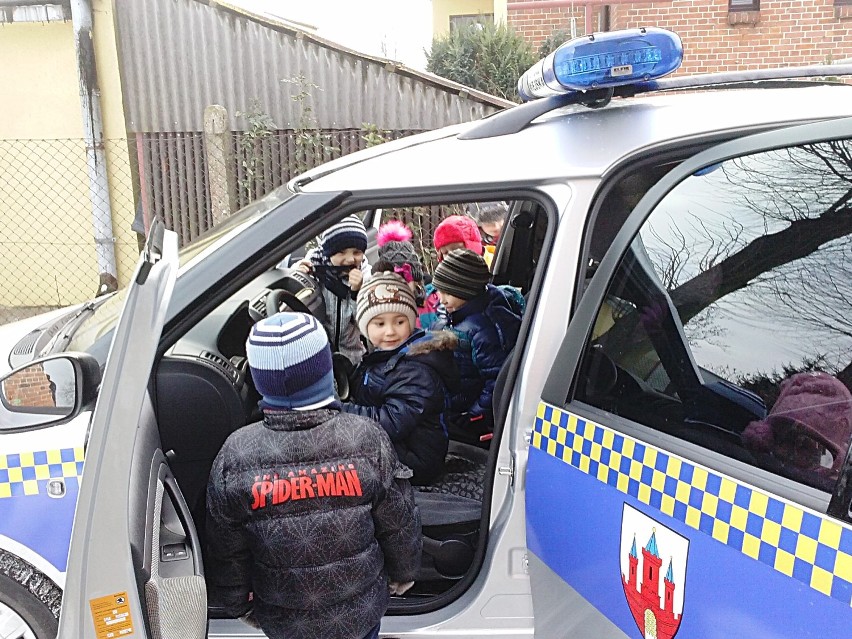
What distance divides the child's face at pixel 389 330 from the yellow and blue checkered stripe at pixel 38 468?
1035 millimetres

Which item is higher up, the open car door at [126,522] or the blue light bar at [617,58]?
the blue light bar at [617,58]

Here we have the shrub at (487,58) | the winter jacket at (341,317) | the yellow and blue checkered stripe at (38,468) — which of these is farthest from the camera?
the shrub at (487,58)

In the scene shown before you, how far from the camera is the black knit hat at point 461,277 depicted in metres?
2.78

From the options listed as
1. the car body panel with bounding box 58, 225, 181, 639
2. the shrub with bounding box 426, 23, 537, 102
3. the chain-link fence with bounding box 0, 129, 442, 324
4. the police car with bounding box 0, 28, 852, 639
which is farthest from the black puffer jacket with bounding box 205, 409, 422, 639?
the shrub with bounding box 426, 23, 537, 102

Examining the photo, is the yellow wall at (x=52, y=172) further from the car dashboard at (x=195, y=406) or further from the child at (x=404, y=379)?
the car dashboard at (x=195, y=406)

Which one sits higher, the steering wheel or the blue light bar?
the blue light bar

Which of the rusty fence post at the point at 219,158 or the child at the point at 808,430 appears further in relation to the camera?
the rusty fence post at the point at 219,158

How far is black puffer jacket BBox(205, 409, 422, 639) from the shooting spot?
161 centimetres

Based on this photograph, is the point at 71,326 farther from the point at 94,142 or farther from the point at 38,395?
the point at 94,142

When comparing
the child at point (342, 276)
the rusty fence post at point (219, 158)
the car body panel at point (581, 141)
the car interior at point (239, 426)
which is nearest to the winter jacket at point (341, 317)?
the child at point (342, 276)

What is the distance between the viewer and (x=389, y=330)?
2486 mm

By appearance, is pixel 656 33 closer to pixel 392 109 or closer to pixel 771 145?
pixel 771 145

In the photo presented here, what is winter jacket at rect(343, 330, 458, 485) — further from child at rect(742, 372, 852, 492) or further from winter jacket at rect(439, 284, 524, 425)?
child at rect(742, 372, 852, 492)

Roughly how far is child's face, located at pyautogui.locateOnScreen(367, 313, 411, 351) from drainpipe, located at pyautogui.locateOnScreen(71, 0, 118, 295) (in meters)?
5.09
